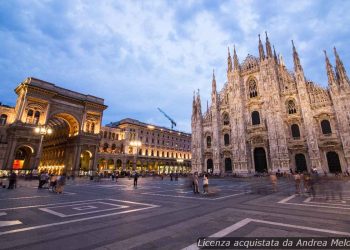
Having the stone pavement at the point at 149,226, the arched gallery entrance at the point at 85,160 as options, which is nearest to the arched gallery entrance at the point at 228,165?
the arched gallery entrance at the point at 85,160

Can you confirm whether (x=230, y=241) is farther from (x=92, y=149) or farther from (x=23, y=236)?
(x=92, y=149)

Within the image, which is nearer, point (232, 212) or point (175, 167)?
point (232, 212)

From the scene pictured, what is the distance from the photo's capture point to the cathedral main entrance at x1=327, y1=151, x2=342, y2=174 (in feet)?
93.4

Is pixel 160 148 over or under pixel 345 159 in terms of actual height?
over

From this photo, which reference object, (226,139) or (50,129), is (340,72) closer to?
(226,139)

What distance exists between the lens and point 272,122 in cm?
3412

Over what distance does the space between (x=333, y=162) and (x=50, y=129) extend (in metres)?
44.6

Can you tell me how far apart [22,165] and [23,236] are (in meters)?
40.9

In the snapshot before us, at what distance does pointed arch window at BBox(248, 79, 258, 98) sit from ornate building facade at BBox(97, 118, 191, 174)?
22.3 meters

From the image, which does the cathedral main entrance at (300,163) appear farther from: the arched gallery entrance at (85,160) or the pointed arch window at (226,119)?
the arched gallery entrance at (85,160)

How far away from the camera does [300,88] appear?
3228 centimetres

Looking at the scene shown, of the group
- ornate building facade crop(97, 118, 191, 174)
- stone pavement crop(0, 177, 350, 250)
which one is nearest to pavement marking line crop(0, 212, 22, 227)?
stone pavement crop(0, 177, 350, 250)

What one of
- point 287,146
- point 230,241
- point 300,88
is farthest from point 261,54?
point 230,241

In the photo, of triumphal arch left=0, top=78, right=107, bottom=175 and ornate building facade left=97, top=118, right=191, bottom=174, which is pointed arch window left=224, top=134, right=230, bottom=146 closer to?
ornate building facade left=97, top=118, right=191, bottom=174
